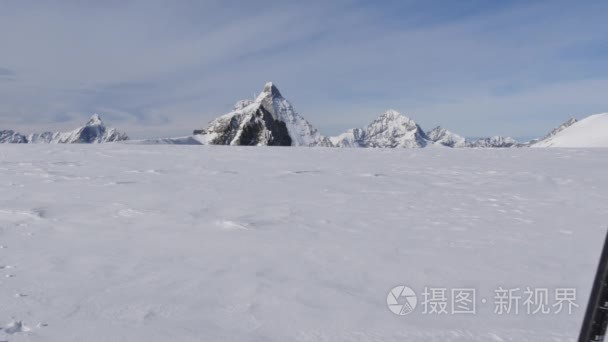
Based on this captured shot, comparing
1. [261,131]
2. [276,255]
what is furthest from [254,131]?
[276,255]

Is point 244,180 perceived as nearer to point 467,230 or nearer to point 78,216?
point 78,216

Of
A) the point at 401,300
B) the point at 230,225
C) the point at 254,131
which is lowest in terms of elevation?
the point at 401,300

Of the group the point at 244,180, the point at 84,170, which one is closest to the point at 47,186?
the point at 84,170

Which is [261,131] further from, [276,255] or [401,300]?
[401,300]

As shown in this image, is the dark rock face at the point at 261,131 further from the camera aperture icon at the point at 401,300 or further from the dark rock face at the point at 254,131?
the camera aperture icon at the point at 401,300

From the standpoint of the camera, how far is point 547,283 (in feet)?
14.1

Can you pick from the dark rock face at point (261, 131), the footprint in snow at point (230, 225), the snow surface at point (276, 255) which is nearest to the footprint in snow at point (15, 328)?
the snow surface at point (276, 255)

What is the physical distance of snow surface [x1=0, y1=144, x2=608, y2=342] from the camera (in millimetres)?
3324

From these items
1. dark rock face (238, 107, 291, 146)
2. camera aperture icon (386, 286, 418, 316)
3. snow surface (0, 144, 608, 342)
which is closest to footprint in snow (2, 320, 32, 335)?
snow surface (0, 144, 608, 342)

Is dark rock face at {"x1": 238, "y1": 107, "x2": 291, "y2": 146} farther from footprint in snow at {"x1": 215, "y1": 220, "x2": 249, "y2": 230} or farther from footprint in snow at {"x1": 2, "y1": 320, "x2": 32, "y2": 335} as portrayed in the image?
footprint in snow at {"x1": 2, "y1": 320, "x2": 32, "y2": 335}

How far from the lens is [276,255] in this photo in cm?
496

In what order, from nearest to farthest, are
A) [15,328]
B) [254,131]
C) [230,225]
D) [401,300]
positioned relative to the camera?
1. [15,328]
2. [401,300]
3. [230,225]
4. [254,131]

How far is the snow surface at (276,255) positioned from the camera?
3324 millimetres

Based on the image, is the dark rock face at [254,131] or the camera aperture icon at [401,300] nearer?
the camera aperture icon at [401,300]
